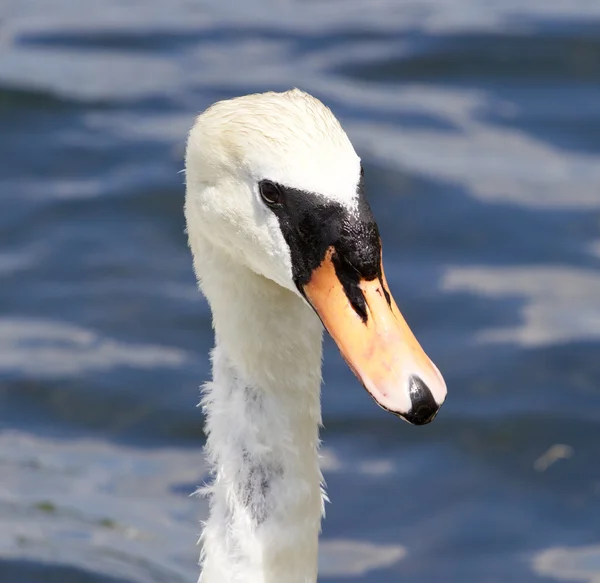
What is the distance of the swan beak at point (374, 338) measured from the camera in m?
3.35

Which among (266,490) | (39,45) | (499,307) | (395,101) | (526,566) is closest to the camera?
(266,490)

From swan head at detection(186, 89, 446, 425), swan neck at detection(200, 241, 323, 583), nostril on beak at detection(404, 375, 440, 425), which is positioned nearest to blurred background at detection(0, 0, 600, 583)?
swan neck at detection(200, 241, 323, 583)

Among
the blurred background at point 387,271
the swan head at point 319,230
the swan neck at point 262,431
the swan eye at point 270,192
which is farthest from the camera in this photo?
the blurred background at point 387,271

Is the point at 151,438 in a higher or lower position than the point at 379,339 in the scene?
higher

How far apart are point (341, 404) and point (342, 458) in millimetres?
305

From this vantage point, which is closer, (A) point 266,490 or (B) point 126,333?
(A) point 266,490

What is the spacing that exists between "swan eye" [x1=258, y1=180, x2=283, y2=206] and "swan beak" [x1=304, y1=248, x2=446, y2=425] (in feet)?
0.67

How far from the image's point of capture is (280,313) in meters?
3.76

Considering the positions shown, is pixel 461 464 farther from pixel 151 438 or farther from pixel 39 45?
pixel 39 45

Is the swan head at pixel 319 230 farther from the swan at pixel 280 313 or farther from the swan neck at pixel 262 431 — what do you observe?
the swan neck at pixel 262 431

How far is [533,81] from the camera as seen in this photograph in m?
9.07

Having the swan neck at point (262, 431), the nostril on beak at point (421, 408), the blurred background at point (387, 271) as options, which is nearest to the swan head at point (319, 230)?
the nostril on beak at point (421, 408)

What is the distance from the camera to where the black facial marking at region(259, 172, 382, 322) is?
3.39m

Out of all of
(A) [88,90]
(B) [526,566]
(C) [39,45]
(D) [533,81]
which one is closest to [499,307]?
(B) [526,566]
